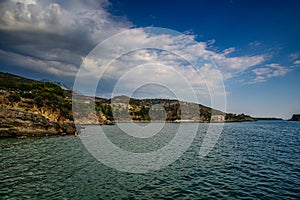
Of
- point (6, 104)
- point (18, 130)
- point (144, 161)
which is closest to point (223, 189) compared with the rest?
point (144, 161)

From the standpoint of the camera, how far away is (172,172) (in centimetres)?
2452

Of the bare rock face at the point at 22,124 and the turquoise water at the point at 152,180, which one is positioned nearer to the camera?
the turquoise water at the point at 152,180

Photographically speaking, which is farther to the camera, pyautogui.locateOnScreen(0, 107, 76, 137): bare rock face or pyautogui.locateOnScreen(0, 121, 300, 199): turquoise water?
pyautogui.locateOnScreen(0, 107, 76, 137): bare rock face

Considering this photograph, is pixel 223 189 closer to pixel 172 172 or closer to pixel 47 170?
pixel 172 172

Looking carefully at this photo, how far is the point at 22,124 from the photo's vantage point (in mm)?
59156

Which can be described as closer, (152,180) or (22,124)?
(152,180)

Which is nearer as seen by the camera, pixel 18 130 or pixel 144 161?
pixel 144 161

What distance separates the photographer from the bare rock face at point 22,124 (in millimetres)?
56125

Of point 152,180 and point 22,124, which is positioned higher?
point 22,124

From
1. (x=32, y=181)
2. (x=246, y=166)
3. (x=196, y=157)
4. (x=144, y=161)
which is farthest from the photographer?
(x=196, y=157)

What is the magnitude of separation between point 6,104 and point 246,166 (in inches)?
3135

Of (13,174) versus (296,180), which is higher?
(296,180)

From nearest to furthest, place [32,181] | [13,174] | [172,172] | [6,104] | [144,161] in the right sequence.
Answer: [32,181] < [13,174] < [172,172] < [144,161] < [6,104]

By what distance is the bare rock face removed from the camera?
56.1 meters
